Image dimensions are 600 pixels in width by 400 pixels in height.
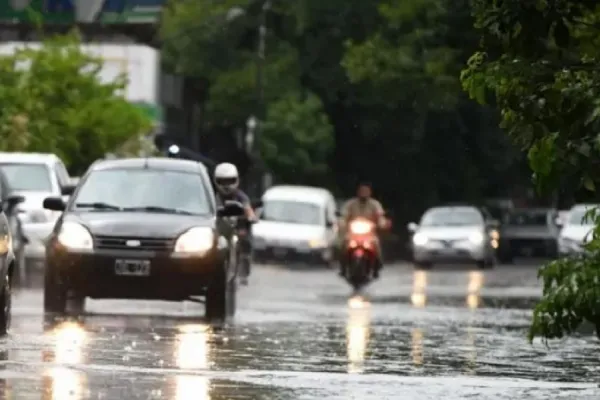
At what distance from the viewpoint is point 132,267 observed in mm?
21312

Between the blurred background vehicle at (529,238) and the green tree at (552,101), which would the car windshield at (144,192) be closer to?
the green tree at (552,101)

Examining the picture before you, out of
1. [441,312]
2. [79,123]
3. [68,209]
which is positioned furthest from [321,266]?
[68,209]

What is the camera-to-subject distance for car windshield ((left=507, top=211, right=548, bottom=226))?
212ft

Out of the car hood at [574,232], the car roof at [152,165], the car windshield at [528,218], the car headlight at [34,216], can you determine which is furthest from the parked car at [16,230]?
the car windshield at [528,218]

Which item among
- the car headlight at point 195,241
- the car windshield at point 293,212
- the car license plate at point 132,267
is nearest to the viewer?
the car license plate at point 132,267

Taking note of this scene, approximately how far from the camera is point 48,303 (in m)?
21.9

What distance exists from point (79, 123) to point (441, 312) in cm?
2551

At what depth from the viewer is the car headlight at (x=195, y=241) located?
21438 millimetres

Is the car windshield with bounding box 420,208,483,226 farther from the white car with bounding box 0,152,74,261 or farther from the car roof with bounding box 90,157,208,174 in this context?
the car roof with bounding box 90,157,208,174

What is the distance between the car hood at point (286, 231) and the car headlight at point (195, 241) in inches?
1163

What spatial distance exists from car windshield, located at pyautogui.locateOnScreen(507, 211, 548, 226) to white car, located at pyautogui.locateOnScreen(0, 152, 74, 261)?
3226 centimetres

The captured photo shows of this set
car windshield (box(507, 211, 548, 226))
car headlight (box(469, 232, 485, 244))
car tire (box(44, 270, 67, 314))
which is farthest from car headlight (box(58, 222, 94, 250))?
car windshield (box(507, 211, 548, 226))

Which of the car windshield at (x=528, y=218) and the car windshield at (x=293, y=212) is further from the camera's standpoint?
the car windshield at (x=528, y=218)

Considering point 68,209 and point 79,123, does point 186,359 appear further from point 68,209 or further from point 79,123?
point 79,123
